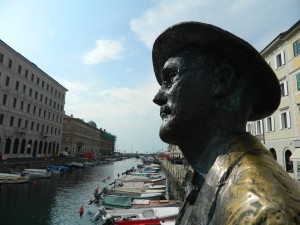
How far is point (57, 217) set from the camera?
16.8 meters

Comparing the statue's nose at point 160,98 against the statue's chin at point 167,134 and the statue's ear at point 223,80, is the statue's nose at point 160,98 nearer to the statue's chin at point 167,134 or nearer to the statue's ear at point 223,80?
the statue's chin at point 167,134

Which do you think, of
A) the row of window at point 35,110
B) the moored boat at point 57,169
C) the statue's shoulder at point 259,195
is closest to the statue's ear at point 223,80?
the statue's shoulder at point 259,195

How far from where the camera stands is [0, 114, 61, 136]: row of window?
137ft

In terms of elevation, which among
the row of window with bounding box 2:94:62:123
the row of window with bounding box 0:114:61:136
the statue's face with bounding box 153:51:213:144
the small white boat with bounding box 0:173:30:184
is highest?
the row of window with bounding box 2:94:62:123

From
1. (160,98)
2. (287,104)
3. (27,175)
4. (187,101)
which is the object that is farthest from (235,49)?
(27,175)

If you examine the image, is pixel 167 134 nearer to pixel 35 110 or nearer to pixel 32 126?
pixel 32 126

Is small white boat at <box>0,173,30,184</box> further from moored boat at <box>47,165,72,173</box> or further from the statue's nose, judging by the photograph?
the statue's nose

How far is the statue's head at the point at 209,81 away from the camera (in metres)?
1.78

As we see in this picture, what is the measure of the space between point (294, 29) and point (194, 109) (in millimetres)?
23116

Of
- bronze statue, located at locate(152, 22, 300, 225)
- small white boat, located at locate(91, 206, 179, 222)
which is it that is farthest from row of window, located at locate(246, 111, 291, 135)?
bronze statue, located at locate(152, 22, 300, 225)

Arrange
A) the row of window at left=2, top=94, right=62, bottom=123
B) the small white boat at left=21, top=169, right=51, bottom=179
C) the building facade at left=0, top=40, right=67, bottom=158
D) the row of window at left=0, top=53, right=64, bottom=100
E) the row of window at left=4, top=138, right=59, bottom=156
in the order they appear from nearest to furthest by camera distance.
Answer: the small white boat at left=21, top=169, right=51, bottom=179 → the building facade at left=0, top=40, right=67, bottom=158 → the row of window at left=0, top=53, right=64, bottom=100 → the row of window at left=4, top=138, right=59, bottom=156 → the row of window at left=2, top=94, right=62, bottom=123

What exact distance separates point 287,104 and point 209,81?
22769mm

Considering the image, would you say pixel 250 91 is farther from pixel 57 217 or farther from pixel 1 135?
pixel 1 135

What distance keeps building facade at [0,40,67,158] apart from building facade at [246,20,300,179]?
125 feet
